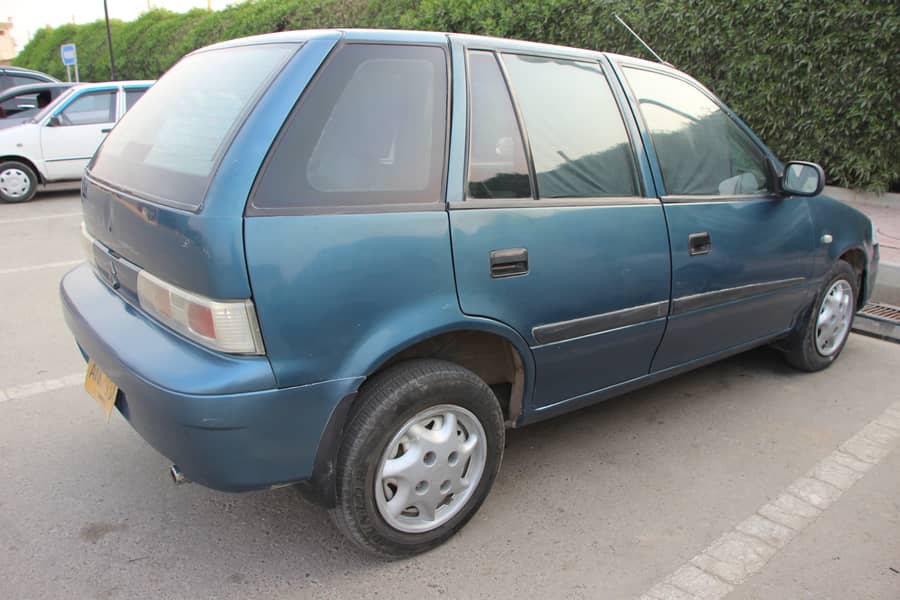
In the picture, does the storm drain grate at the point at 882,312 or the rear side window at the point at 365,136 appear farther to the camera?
the storm drain grate at the point at 882,312

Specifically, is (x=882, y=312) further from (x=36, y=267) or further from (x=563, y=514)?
(x=36, y=267)

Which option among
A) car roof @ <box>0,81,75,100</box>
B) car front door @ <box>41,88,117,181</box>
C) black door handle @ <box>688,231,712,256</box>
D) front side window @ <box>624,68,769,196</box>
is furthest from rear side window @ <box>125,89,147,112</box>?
black door handle @ <box>688,231,712,256</box>

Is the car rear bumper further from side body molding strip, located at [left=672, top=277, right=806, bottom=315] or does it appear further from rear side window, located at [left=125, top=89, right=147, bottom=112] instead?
rear side window, located at [left=125, top=89, right=147, bottom=112]

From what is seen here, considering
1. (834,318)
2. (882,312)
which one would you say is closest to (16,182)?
(834,318)

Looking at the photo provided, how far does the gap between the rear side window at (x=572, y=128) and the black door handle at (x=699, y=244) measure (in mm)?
368

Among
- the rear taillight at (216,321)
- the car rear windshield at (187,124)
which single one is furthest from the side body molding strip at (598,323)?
the car rear windshield at (187,124)

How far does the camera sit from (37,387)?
3.75 meters

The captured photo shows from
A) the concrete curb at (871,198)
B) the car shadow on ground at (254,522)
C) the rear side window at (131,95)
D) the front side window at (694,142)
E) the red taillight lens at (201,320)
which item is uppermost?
the rear side window at (131,95)

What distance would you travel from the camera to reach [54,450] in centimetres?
313

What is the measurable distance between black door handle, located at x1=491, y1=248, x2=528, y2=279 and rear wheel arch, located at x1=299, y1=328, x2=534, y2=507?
0.21 metres

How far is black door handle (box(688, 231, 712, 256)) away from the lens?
3.04 metres

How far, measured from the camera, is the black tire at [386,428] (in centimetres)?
221

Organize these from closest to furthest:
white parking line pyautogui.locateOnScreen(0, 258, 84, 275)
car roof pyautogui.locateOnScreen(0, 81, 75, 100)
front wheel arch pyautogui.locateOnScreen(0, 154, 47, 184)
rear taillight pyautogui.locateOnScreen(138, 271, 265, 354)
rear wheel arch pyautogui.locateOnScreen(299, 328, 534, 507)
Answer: rear taillight pyautogui.locateOnScreen(138, 271, 265, 354)
rear wheel arch pyautogui.locateOnScreen(299, 328, 534, 507)
white parking line pyautogui.locateOnScreen(0, 258, 84, 275)
front wheel arch pyautogui.locateOnScreen(0, 154, 47, 184)
car roof pyautogui.locateOnScreen(0, 81, 75, 100)

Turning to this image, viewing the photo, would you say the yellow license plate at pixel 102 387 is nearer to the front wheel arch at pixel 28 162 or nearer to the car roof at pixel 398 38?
the car roof at pixel 398 38
